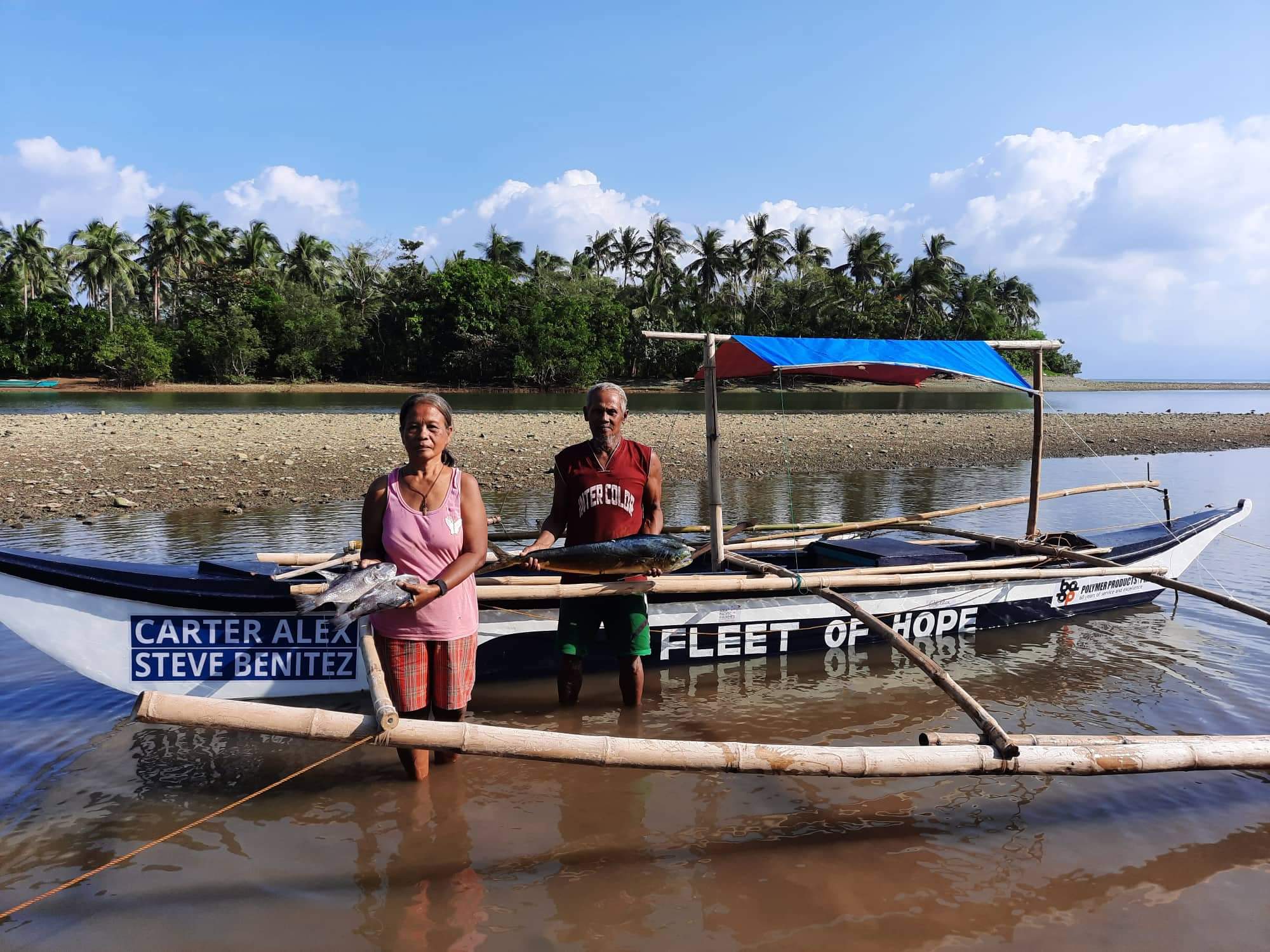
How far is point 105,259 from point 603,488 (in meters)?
59.6

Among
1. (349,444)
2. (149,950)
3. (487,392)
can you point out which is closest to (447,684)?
(149,950)

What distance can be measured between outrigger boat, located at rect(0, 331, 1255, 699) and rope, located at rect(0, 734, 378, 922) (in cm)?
60

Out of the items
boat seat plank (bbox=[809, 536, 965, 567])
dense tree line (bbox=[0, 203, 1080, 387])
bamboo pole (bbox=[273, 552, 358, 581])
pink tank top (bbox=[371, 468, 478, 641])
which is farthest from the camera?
dense tree line (bbox=[0, 203, 1080, 387])

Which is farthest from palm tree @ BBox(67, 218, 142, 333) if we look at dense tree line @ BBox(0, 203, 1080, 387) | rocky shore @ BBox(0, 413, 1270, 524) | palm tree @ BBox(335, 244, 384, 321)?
rocky shore @ BBox(0, 413, 1270, 524)

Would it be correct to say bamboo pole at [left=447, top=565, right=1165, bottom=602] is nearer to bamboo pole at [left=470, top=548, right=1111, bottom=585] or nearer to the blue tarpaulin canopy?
bamboo pole at [left=470, top=548, right=1111, bottom=585]

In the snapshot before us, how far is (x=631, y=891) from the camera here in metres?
3.26

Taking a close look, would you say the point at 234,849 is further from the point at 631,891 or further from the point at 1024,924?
the point at 1024,924

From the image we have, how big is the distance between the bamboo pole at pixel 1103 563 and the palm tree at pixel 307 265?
52049mm


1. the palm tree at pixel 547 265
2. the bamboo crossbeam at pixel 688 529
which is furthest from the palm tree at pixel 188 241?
the bamboo crossbeam at pixel 688 529

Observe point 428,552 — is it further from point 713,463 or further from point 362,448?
point 362,448

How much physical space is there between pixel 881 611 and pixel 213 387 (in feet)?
144

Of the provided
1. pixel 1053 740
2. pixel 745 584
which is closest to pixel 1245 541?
pixel 745 584

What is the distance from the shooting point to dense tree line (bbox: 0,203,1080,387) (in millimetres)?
44281

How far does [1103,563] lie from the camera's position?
5859 millimetres
